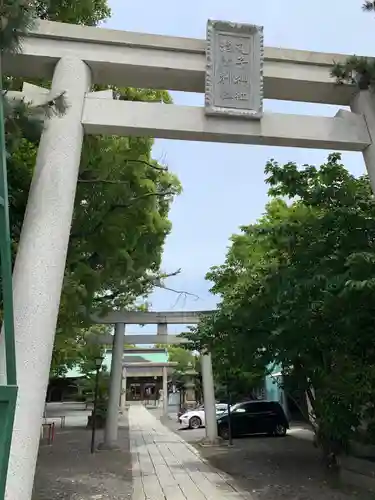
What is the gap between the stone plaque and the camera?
543cm

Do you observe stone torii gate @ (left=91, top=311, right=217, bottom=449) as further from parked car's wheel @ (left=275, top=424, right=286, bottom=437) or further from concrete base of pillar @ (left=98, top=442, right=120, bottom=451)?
parked car's wheel @ (left=275, top=424, right=286, bottom=437)

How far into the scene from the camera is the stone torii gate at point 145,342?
1331cm

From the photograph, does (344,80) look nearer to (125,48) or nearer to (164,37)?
(164,37)

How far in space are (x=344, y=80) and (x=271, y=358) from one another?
16.7ft

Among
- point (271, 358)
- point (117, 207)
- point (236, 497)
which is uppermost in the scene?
point (117, 207)

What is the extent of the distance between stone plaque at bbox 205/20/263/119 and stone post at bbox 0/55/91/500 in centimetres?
148

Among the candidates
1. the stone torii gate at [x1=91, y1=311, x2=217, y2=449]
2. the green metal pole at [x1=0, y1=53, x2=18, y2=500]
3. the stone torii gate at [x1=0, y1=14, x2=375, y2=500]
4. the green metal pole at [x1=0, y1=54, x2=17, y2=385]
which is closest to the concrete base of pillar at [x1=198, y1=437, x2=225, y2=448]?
the stone torii gate at [x1=91, y1=311, x2=217, y2=449]

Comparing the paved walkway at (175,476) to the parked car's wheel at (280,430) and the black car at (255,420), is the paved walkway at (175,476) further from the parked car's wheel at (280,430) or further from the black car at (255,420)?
the parked car's wheel at (280,430)

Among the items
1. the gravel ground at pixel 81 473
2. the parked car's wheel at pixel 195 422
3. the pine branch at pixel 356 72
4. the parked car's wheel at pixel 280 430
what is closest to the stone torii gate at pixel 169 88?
the pine branch at pixel 356 72

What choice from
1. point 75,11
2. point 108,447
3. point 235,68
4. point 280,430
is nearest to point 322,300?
point 235,68

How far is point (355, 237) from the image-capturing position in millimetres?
5961

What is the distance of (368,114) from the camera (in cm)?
575

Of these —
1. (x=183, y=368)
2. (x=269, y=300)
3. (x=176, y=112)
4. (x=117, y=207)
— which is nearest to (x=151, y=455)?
(x=269, y=300)

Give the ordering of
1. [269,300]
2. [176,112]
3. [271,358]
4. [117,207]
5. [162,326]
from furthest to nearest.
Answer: [162,326] → [271,358] → [269,300] → [117,207] → [176,112]
